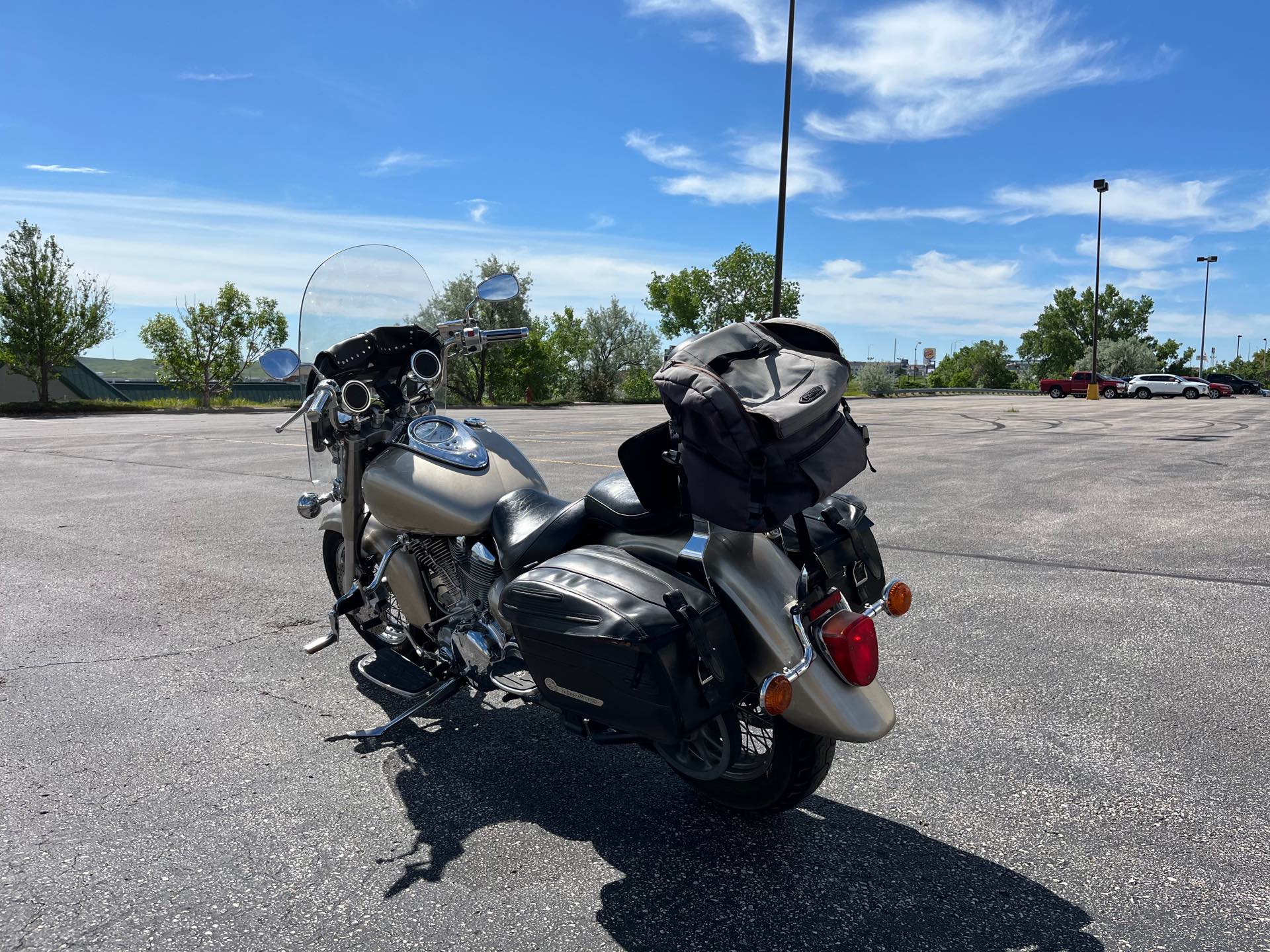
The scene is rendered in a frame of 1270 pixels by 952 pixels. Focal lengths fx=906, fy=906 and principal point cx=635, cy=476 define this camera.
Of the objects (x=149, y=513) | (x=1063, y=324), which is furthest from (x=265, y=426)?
(x=1063, y=324)

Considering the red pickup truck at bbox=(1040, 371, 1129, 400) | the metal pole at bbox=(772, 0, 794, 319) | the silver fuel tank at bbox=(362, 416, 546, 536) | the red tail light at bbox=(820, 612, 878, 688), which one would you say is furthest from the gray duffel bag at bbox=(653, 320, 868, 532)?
the red pickup truck at bbox=(1040, 371, 1129, 400)

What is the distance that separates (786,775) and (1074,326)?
103m

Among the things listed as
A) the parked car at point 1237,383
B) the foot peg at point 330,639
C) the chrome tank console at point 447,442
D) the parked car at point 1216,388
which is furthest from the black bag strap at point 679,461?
the parked car at point 1237,383

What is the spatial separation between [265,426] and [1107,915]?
2242 cm

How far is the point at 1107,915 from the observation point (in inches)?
96.1

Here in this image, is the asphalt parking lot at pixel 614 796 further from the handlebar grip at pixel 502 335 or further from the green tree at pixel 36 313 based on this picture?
the green tree at pixel 36 313

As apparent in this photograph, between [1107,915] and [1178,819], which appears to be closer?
[1107,915]

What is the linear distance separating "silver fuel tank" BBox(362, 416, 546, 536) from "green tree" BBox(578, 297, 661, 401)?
153ft

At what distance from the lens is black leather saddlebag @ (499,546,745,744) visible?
2330 mm

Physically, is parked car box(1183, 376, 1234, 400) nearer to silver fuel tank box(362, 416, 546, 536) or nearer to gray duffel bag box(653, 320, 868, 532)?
silver fuel tank box(362, 416, 546, 536)

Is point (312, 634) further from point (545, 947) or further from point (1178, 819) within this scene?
point (1178, 819)

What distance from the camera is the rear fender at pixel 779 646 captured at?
2.46 m

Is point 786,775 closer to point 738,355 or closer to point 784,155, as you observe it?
point 738,355

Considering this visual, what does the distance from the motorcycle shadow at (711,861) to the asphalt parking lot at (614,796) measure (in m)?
0.01
